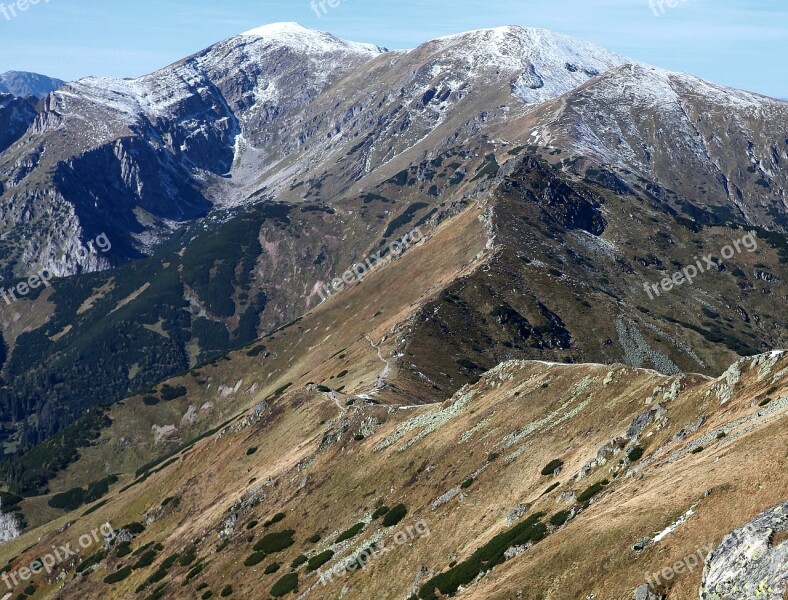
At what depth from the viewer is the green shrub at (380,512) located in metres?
91.1

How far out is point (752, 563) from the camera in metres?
41.8

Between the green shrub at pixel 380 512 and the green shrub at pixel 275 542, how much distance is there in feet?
39.0

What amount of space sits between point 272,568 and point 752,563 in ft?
204

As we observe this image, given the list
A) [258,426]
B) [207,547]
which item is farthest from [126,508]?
[207,547]

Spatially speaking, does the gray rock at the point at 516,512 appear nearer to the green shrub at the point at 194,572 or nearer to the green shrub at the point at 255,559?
the green shrub at the point at 255,559

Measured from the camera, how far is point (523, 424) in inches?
3713

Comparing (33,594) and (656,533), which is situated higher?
(656,533)

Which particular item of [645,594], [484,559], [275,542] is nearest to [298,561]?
[275,542]

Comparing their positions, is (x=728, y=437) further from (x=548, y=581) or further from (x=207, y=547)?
(x=207, y=547)

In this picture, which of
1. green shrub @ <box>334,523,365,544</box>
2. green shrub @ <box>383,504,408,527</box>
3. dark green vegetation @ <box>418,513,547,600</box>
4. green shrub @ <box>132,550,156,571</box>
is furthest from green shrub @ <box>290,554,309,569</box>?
green shrub @ <box>132,550,156,571</box>

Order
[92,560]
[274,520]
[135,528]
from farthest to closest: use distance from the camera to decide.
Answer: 1. [92,560]
2. [135,528]
3. [274,520]

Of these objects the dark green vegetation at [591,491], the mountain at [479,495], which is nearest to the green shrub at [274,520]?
the mountain at [479,495]

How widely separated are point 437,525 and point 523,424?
19385 mm

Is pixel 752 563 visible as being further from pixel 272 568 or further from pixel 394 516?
pixel 272 568
